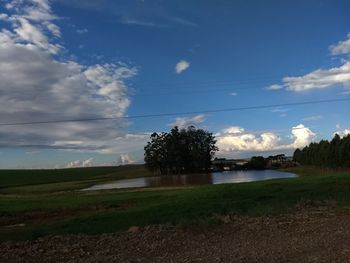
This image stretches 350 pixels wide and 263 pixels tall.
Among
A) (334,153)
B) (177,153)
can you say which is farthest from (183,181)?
(177,153)

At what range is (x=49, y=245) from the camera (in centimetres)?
1457

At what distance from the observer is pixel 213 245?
1334 centimetres

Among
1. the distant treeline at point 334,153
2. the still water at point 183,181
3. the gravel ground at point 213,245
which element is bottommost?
the gravel ground at point 213,245

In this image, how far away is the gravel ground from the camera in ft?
37.7

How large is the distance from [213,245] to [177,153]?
15046 cm

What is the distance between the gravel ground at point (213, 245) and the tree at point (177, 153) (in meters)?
147

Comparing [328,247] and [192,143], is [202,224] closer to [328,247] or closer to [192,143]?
[328,247]

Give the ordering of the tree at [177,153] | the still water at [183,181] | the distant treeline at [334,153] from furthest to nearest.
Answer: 1. the tree at [177,153]
2. the distant treeline at [334,153]
3. the still water at [183,181]

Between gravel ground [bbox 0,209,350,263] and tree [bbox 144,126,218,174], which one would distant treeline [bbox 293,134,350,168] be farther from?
gravel ground [bbox 0,209,350,263]

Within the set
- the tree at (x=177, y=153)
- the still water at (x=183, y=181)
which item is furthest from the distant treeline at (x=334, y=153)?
the tree at (x=177, y=153)

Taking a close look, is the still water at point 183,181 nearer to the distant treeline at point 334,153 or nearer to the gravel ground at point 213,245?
the distant treeline at point 334,153

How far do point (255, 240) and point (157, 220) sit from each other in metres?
8.23

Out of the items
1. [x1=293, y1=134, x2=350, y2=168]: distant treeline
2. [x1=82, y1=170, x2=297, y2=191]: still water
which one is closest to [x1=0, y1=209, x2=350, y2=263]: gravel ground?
[x1=82, y1=170, x2=297, y2=191]: still water

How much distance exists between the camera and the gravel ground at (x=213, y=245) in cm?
1148
